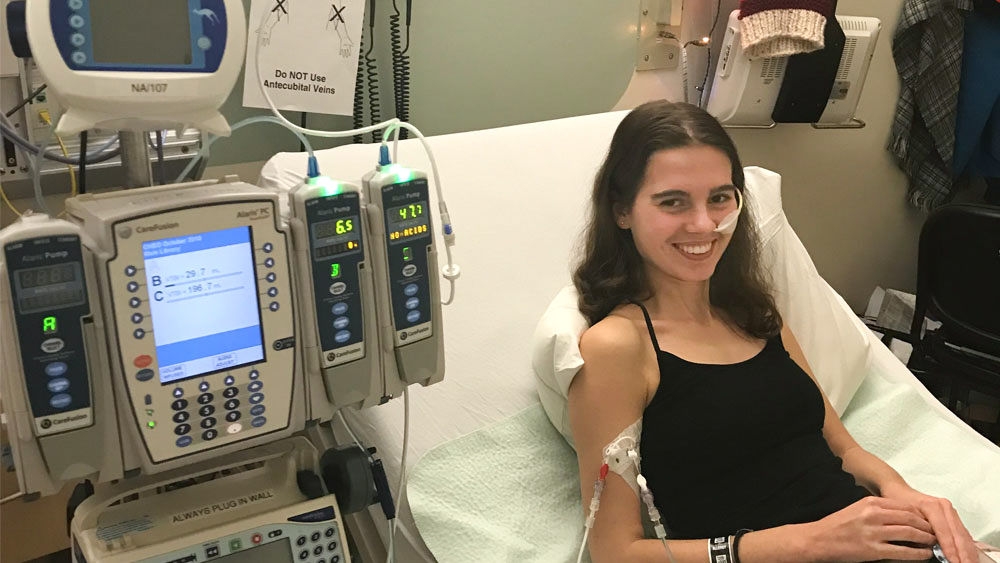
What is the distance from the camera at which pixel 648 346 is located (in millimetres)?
1444

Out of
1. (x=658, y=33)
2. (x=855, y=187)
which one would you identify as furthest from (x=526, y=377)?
(x=855, y=187)

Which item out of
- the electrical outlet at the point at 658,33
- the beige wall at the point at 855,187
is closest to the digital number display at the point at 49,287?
the electrical outlet at the point at 658,33

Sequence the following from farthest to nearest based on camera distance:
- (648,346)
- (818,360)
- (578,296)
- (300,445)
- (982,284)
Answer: (982,284)
(818,360)
(578,296)
(648,346)
(300,445)

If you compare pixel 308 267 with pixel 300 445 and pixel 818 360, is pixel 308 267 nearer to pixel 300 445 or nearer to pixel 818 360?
pixel 300 445

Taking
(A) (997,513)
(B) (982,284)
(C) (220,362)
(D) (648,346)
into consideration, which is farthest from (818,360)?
(C) (220,362)

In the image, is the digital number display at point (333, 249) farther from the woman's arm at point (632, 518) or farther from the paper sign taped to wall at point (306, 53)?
the paper sign taped to wall at point (306, 53)

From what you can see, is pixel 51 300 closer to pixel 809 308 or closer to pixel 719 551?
pixel 719 551

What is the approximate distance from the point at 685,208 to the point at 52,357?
0.98m

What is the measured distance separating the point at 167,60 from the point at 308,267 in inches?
10.3

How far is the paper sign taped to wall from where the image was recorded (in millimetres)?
1740

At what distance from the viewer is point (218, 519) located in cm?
103

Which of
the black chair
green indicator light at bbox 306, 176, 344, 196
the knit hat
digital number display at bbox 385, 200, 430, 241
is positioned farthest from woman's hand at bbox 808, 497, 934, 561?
the knit hat

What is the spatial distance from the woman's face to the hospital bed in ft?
0.65

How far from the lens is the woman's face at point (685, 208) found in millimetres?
1444
